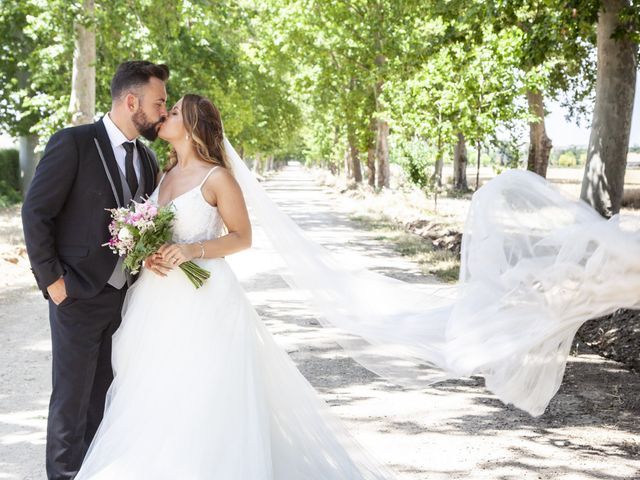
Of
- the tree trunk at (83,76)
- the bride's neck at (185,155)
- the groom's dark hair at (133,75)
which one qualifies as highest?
the tree trunk at (83,76)

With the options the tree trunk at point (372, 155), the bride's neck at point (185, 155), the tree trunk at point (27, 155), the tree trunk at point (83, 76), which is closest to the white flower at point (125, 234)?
the bride's neck at point (185, 155)

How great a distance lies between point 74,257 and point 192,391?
3.34 feet

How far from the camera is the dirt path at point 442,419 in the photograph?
5430 millimetres

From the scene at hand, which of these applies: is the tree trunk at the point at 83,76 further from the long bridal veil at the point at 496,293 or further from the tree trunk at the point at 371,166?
the tree trunk at the point at 371,166

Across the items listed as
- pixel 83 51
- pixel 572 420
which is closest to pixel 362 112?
pixel 83 51

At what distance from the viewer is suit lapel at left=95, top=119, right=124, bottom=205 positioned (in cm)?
466

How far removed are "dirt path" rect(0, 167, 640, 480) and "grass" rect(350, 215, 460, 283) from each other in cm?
440

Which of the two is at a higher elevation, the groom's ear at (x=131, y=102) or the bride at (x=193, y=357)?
the groom's ear at (x=131, y=102)

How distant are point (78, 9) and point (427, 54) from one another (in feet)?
22.6

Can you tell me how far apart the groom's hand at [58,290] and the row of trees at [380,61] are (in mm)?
9423

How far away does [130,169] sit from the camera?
4.81 metres

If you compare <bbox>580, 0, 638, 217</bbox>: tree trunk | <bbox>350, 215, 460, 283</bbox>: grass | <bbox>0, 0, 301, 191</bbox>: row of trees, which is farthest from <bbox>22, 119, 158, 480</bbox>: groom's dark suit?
<bbox>0, 0, 301, 191</bbox>: row of trees

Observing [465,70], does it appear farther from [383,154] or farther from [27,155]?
[27,155]

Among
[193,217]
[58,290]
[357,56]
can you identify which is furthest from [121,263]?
[357,56]
